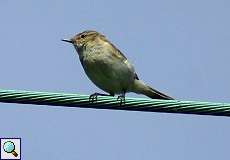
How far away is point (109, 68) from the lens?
1195 cm

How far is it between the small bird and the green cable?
2.87m

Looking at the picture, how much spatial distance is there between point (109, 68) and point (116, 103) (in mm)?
2910

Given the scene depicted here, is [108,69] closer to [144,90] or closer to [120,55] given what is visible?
[120,55]

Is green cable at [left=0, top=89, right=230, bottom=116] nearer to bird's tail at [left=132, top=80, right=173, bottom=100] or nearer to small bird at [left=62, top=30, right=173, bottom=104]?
small bird at [left=62, top=30, right=173, bottom=104]

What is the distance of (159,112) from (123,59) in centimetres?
356

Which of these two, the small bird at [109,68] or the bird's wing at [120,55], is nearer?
the small bird at [109,68]

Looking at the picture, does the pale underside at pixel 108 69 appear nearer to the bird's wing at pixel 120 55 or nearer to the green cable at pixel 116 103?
the bird's wing at pixel 120 55

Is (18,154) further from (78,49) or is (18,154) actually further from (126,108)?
(126,108)

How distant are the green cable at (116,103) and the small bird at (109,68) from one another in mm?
2874

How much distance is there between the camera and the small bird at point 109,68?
11953mm

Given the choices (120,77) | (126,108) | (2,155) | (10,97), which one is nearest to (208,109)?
(126,108)

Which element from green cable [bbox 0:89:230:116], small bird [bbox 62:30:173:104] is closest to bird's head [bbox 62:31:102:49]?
small bird [bbox 62:30:173:104]

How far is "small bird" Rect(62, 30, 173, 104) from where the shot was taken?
11953 mm

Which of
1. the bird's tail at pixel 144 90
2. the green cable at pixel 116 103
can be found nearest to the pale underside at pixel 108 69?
the bird's tail at pixel 144 90
